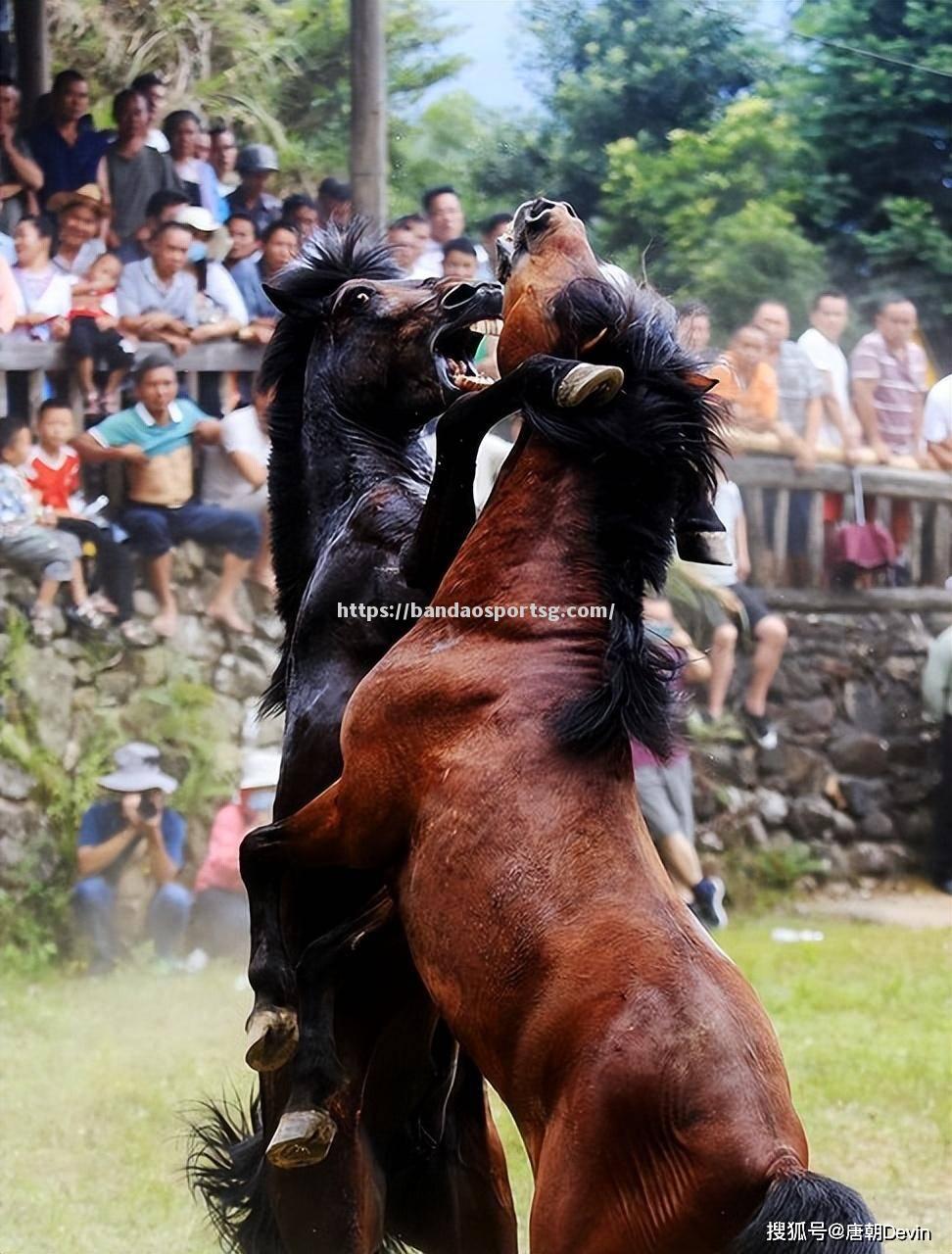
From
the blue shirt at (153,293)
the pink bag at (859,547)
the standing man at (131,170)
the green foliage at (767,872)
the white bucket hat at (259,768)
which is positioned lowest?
the green foliage at (767,872)

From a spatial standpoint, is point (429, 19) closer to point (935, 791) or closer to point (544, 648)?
point (935, 791)

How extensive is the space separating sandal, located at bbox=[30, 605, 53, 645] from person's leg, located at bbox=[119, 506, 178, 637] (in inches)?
19.2

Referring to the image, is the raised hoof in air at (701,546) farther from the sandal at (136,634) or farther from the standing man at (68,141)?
the standing man at (68,141)

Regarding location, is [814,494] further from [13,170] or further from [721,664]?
[13,170]

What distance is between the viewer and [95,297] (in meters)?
7.87

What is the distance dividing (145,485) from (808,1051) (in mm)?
3930

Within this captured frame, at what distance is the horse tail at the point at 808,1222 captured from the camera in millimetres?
2195

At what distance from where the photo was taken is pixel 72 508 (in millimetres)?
7930

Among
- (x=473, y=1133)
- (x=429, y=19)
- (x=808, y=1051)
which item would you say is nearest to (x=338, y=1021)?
(x=473, y=1133)

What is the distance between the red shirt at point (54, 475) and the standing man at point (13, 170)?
101 centimetres

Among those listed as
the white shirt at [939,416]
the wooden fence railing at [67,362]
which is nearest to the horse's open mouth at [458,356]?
the wooden fence railing at [67,362]

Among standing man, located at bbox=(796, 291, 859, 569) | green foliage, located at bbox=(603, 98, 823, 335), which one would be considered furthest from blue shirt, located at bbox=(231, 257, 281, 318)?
standing man, located at bbox=(796, 291, 859, 569)

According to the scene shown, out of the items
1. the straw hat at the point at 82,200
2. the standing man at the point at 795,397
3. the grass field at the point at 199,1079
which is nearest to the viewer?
the grass field at the point at 199,1079

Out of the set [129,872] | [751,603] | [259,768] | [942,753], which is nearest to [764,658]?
[751,603]
